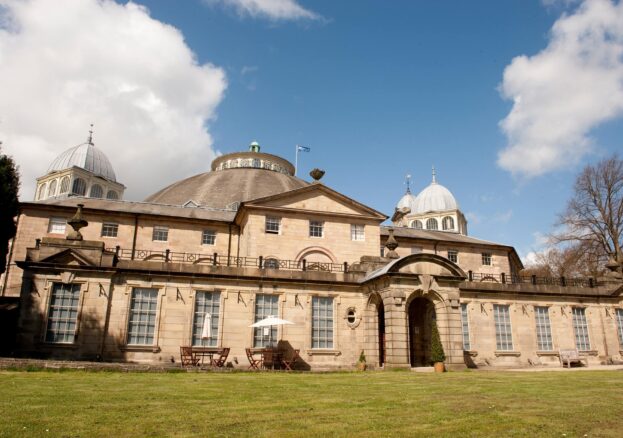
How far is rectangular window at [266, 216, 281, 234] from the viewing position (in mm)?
33844

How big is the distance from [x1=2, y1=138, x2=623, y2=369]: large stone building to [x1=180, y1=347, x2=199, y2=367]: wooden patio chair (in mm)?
1197

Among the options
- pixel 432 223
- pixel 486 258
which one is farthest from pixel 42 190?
pixel 432 223

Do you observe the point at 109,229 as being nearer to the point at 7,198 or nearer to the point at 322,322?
the point at 7,198

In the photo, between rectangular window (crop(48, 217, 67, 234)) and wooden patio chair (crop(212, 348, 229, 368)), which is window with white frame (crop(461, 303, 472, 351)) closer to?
wooden patio chair (crop(212, 348, 229, 368))

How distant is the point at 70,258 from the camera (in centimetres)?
2370

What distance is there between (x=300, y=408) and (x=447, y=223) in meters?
78.5

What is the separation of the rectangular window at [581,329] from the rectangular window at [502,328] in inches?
200

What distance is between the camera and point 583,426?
8492 mm

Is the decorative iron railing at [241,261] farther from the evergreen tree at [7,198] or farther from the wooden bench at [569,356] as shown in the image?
the wooden bench at [569,356]

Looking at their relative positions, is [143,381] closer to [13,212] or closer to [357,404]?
[357,404]

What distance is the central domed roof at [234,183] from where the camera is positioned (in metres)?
45.8

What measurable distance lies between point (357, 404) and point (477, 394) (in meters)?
3.91

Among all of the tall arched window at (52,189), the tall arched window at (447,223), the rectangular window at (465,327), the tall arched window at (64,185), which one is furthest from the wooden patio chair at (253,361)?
the tall arched window at (447,223)

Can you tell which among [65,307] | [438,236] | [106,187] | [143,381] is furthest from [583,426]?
[106,187]
